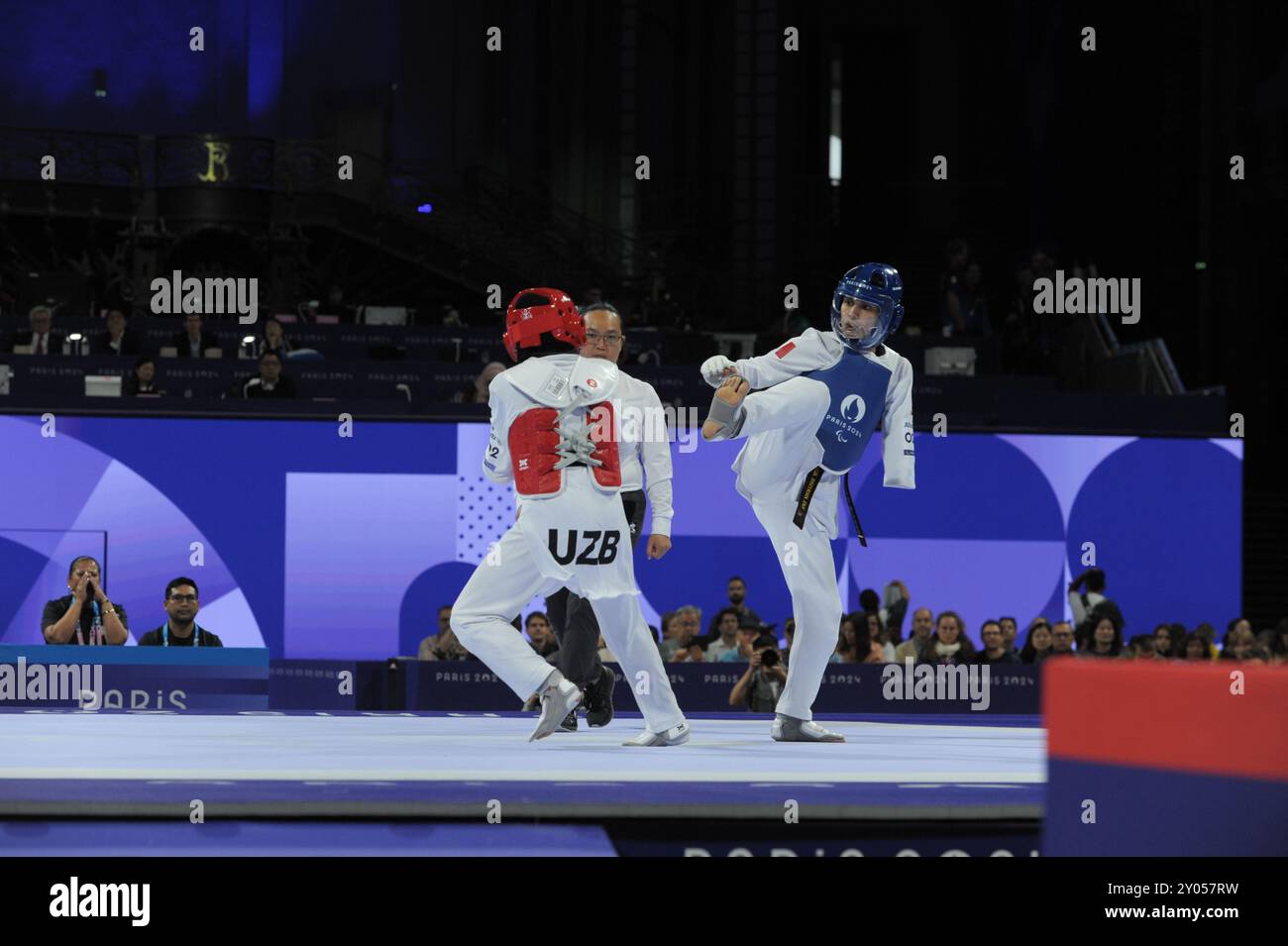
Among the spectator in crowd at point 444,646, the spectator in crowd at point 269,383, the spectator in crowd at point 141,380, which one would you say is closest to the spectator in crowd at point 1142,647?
the spectator in crowd at point 444,646

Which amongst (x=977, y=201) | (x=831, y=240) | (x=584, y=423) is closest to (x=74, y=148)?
(x=831, y=240)

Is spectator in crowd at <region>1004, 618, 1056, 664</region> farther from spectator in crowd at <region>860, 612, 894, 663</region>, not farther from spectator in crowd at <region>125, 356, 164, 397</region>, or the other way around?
spectator in crowd at <region>125, 356, 164, 397</region>

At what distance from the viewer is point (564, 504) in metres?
6.11

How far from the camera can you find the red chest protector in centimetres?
612

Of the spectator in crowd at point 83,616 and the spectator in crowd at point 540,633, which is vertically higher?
the spectator in crowd at point 83,616

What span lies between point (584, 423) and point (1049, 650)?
654cm

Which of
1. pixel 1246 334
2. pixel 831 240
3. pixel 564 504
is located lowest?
pixel 564 504

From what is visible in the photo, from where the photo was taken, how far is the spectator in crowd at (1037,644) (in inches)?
464

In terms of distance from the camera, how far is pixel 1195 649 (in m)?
12.1

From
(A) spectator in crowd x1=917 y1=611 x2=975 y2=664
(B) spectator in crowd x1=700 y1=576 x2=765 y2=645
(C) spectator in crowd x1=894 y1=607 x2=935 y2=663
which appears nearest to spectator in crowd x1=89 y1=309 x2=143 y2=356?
(B) spectator in crowd x1=700 y1=576 x2=765 y2=645

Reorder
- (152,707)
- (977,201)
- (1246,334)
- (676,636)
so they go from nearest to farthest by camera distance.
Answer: (152,707)
(676,636)
(1246,334)
(977,201)

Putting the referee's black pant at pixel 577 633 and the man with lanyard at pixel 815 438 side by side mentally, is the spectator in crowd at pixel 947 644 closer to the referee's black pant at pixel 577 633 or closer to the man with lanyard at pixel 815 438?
the referee's black pant at pixel 577 633
